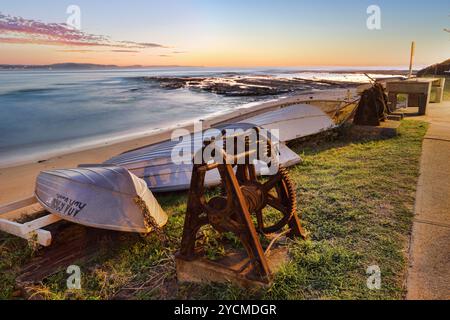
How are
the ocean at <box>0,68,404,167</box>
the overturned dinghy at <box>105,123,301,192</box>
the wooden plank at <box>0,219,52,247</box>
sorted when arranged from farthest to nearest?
the ocean at <box>0,68,404,167</box> → the overturned dinghy at <box>105,123,301,192</box> → the wooden plank at <box>0,219,52,247</box>

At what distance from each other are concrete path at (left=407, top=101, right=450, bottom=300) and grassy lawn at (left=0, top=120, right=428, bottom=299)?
3.6 inches

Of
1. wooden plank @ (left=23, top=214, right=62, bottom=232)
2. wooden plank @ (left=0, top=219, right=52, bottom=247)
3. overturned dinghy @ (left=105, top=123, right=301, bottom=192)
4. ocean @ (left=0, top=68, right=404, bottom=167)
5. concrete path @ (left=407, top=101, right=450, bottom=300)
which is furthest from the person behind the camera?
ocean @ (left=0, top=68, right=404, bottom=167)

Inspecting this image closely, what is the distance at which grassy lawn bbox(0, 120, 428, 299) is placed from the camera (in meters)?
2.87

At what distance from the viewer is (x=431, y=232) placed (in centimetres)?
360

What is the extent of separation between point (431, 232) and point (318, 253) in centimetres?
128

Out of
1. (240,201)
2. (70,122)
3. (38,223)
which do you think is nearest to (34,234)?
(38,223)

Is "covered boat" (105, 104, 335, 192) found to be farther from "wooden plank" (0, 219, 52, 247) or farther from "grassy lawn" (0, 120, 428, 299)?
"wooden plank" (0, 219, 52, 247)

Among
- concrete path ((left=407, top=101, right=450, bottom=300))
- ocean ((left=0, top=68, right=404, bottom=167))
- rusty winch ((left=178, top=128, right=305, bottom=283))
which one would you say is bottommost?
ocean ((left=0, top=68, right=404, bottom=167))

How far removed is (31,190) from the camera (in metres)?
7.32

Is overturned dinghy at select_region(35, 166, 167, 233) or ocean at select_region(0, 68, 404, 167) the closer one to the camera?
overturned dinghy at select_region(35, 166, 167, 233)

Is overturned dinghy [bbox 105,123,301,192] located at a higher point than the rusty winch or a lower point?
lower

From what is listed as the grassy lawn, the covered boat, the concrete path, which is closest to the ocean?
the covered boat

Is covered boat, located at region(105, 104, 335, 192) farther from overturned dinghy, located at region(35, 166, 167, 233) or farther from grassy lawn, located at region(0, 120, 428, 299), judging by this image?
overturned dinghy, located at region(35, 166, 167, 233)

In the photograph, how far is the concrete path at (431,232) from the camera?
279cm
